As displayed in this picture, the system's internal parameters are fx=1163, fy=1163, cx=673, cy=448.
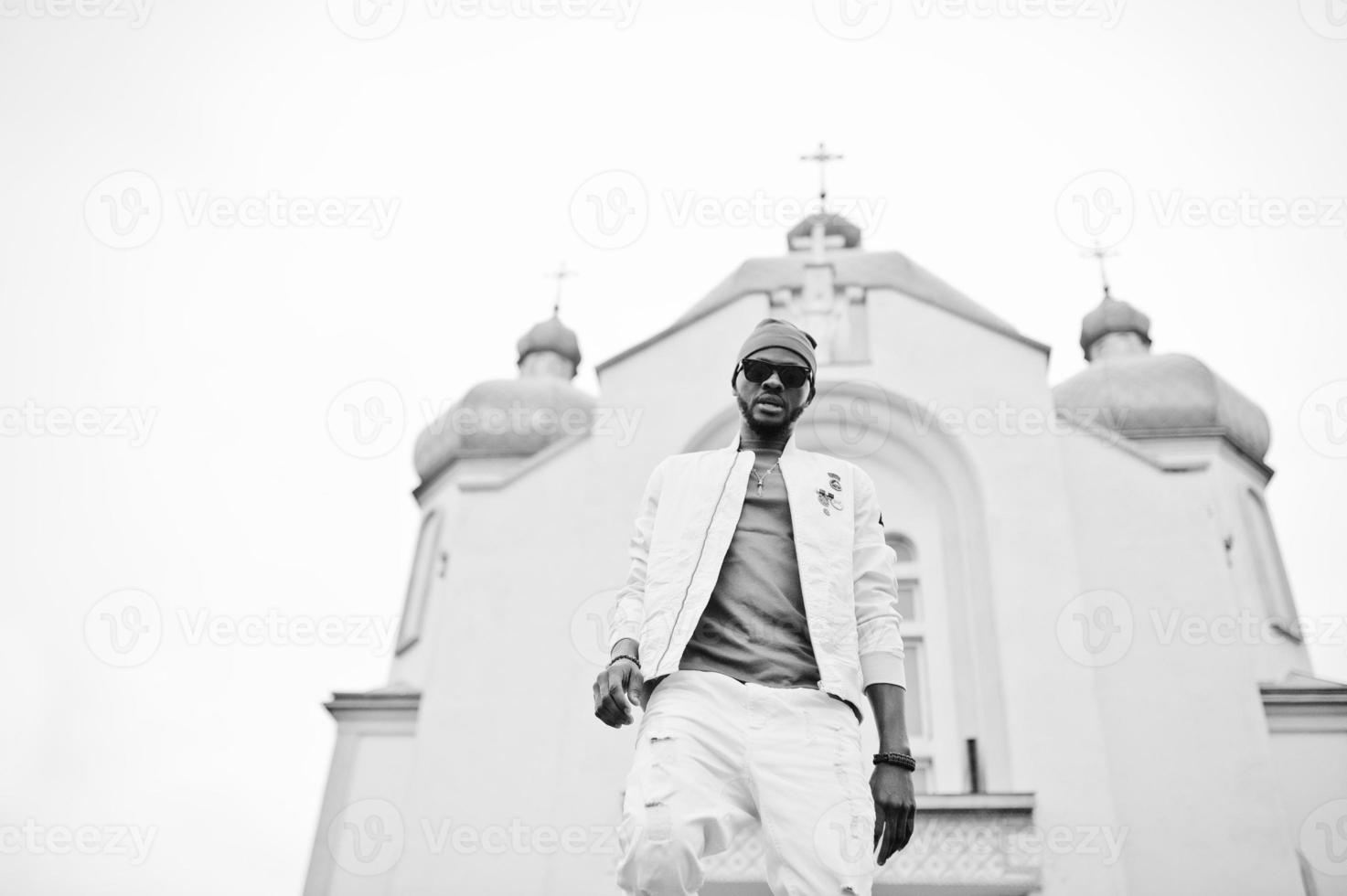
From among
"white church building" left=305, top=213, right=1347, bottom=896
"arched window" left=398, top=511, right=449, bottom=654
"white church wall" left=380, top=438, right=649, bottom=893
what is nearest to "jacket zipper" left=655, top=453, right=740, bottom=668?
"white church building" left=305, top=213, right=1347, bottom=896

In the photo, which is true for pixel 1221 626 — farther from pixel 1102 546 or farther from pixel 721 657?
pixel 721 657

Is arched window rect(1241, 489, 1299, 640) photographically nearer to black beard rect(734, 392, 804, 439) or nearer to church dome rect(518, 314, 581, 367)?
church dome rect(518, 314, 581, 367)

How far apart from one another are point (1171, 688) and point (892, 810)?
8.60m

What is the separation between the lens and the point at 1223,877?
9.64 metres

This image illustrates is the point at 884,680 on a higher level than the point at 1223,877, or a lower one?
lower

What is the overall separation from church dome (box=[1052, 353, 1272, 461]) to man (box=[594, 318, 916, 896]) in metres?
13.8

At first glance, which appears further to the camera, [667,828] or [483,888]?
[483,888]

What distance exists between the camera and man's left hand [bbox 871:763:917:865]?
3326 mm

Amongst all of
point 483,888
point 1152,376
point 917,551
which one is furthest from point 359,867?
point 1152,376

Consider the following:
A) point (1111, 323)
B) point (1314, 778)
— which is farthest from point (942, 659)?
point (1111, 323)

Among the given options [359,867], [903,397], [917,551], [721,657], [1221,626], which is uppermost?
[903,397]

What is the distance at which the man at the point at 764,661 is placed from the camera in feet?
10.0

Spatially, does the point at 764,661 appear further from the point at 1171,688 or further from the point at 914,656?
the point at 1171,688

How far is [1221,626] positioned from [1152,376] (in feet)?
23.9
